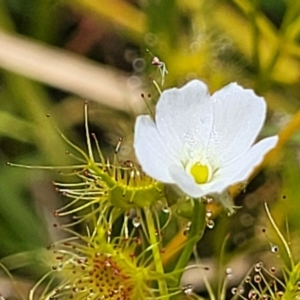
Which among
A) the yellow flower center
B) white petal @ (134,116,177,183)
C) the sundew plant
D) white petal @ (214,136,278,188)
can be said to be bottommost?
the sundew plant

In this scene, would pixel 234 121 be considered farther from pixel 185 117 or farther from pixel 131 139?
pixel 131 139

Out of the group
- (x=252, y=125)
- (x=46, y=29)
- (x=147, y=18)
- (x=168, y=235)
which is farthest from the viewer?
(x=46, y=29)

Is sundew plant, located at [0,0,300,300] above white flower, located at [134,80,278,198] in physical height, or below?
below

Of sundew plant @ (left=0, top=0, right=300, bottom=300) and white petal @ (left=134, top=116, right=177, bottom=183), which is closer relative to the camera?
white petal @ (left=134, top=116, right=177, bottom=183)

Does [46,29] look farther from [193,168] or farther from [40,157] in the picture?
[193,168]

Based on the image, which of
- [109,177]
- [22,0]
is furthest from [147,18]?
[109,177]
